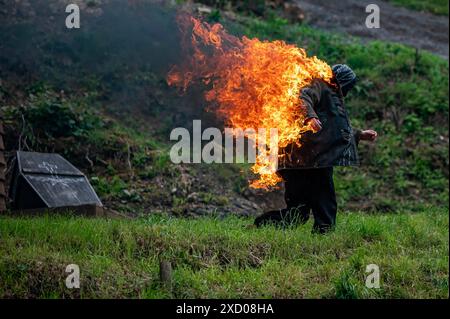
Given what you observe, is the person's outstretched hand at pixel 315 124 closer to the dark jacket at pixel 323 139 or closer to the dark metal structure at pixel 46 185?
the dark jacket at pixel 323 139

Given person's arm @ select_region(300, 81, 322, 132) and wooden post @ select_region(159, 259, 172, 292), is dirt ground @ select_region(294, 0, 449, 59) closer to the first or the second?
person's arm @ select_region(300, 81, 322, 132)

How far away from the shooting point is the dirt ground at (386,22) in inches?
830

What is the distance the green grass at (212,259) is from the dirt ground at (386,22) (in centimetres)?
1352

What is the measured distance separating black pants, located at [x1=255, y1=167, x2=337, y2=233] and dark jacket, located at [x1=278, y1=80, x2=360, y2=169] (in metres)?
0.17

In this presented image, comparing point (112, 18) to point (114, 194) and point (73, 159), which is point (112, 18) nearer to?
point (73, 159)

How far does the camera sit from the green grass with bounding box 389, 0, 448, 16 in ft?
81.7

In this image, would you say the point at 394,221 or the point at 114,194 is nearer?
the point at 394,221

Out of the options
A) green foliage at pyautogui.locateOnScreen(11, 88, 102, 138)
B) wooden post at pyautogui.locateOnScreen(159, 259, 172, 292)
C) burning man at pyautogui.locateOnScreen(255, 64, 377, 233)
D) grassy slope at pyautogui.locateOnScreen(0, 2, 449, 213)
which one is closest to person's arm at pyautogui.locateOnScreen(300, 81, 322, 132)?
burning man at pyautogui.locateOnScreen(255, 64, 377, 233)

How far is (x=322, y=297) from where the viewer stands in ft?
21.4

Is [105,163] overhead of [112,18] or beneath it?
beneath

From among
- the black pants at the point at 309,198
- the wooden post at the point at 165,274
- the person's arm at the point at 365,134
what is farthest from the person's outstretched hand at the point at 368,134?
the wooden post at the point at 165,274

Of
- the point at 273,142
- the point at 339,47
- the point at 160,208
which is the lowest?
the point at 160,208

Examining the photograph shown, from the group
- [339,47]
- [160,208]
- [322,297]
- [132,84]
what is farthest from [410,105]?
[322,297]
